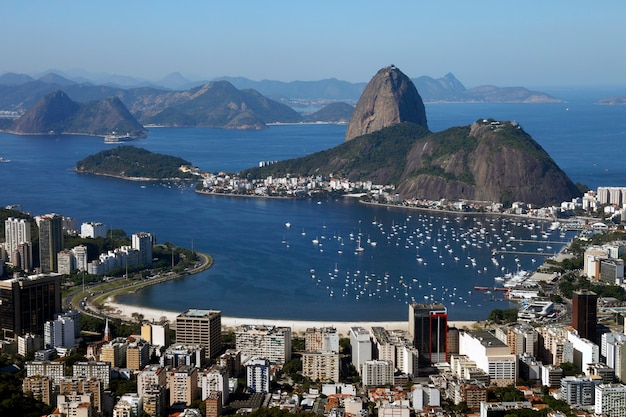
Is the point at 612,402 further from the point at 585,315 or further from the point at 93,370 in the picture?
the point at 93,370

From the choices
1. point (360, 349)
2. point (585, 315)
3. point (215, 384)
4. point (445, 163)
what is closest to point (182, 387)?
point (215, 384)

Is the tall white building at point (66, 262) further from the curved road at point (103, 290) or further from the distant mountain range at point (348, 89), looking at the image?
the distant mountain range at point (348, 89)

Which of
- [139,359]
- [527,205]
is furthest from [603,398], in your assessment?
[527,205]

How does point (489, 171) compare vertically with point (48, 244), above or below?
above

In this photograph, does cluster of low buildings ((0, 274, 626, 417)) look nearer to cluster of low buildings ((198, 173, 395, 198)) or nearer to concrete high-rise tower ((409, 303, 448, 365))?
concrete high-rise tower ((409, 303, 448, 365))

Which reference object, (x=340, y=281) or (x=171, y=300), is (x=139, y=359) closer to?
(x=171, y=300)

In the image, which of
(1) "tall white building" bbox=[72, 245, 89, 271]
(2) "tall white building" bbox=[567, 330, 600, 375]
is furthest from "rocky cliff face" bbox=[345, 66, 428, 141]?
(2) "tall white building" bbox=[567, 330, 600, 375]
